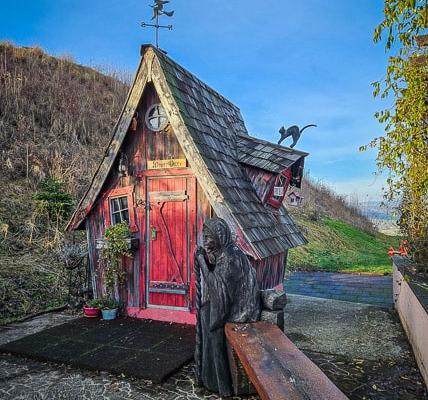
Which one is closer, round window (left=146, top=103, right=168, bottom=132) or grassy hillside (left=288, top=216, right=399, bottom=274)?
round window (left=146, top=103, right=168, bottom=132)

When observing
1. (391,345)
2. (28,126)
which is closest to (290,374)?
(391,345)

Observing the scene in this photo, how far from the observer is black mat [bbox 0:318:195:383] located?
4.33 meters

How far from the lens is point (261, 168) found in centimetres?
641

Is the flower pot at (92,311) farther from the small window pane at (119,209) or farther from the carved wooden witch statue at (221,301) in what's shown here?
the carved wooden witch statue at (221,301)

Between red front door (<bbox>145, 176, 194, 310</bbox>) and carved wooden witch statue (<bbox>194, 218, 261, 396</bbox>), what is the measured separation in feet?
7.01

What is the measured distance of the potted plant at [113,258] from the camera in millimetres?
6055

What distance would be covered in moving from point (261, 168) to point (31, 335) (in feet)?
15.0

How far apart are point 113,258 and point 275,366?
3958 millimetres

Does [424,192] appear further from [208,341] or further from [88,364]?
[88,364]

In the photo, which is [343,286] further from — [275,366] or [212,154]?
[275,366]

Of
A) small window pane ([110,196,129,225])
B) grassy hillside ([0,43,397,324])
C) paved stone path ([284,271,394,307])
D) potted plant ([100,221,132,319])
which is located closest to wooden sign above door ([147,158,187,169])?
small window pane ([110,196,129,225])

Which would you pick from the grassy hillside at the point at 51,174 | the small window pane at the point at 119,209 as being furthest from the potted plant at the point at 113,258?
the grassy hillside at the point at 51,174

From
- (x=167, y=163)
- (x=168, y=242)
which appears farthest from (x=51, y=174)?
(x=168, y=242)

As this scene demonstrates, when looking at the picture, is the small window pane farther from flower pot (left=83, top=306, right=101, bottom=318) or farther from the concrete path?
the concrete path
